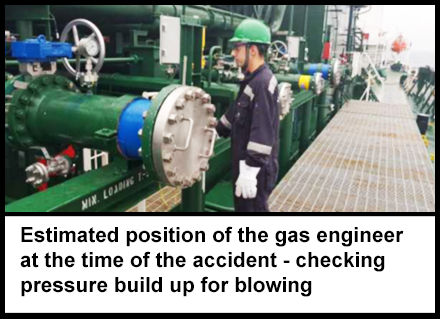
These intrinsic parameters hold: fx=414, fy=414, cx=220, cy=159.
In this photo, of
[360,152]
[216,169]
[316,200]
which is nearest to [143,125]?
[216,169]

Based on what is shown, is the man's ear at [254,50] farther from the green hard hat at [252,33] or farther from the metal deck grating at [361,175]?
the metal deck grating at [361,175]

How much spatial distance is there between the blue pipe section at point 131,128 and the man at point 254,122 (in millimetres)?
665

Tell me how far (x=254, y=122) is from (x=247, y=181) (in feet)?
1.04

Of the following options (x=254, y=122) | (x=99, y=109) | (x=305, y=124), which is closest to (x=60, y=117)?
(x=99, y=109)

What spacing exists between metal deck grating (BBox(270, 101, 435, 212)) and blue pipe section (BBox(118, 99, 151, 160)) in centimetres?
157

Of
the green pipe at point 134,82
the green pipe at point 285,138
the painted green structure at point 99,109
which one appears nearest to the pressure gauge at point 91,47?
the painted green structure at point 99,109

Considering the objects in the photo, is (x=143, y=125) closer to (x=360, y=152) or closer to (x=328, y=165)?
(x=328, y=165)

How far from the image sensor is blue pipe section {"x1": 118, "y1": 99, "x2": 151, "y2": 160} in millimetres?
1694

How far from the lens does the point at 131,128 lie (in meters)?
1.70

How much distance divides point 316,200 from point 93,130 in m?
2.04

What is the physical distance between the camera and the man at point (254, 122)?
216 cm

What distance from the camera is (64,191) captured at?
1.64m

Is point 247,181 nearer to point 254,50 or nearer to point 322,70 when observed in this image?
point 254,50

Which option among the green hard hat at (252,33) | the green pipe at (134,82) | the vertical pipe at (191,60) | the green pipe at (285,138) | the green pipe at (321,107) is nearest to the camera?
the green hard hat at (252,33)
